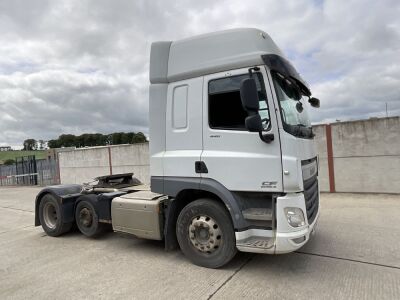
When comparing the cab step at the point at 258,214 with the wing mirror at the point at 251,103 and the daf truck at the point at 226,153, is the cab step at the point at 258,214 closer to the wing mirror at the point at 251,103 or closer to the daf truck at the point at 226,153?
the daf truck at the point at 226,153

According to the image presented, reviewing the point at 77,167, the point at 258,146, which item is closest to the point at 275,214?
the point at 258,146

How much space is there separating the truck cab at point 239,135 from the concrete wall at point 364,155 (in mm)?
5488

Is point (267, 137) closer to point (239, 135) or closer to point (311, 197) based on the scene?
point (239, 135)

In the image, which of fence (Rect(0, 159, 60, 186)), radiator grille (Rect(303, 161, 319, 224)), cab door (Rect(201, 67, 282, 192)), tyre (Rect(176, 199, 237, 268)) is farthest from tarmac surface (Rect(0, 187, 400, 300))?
fence (Rect(0, 159, 60, 186))

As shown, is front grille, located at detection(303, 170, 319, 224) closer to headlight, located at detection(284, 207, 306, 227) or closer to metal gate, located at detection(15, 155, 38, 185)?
headlight, located at detection(284, 207, 306, 227)

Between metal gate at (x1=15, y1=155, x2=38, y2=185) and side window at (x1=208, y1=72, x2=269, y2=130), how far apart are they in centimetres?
2103

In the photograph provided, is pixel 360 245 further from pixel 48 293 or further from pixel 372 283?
pixel 48 293

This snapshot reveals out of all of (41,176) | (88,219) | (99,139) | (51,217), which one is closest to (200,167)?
(88,219)

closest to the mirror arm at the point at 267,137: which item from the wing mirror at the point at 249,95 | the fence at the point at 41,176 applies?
the wing mirror at the point at 249,95

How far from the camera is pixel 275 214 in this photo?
12.3 ft

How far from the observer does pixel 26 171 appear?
23312 millimetres

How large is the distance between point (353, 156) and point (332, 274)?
6.48 metres

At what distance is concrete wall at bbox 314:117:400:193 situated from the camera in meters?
9.02

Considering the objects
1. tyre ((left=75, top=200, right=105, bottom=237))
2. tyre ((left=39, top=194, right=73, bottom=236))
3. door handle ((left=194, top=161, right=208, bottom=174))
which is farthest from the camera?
tyre ((left=39, top=194, right=73, bottom=236))
